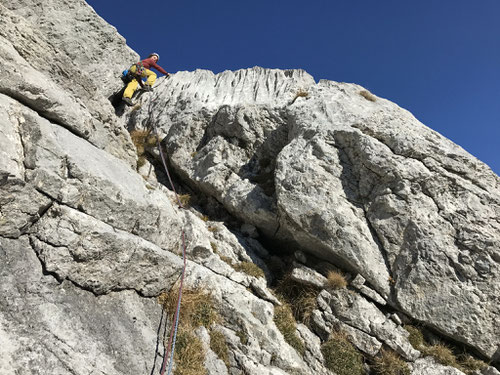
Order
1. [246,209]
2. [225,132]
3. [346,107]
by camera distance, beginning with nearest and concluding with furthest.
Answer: [246,209]
[346,107]
[225,132]

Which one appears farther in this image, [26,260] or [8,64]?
[8,64]

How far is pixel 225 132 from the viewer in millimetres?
15414

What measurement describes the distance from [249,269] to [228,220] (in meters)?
3.27

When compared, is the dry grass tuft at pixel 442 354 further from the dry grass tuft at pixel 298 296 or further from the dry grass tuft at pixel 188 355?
the dry grass tuft at pixel 188 355

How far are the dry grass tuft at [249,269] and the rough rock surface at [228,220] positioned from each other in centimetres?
28

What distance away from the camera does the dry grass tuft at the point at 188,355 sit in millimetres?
6344

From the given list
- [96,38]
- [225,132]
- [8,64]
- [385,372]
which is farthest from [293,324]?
[96,38]

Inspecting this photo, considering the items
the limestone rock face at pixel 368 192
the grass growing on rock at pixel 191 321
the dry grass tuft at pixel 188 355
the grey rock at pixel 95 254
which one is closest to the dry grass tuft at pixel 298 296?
the limestone rock face at pixel 368 192

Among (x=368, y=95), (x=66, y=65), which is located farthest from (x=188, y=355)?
(x=368, y=95)

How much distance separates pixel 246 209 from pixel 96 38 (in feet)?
38.6

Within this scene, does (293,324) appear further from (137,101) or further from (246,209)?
(137,101)

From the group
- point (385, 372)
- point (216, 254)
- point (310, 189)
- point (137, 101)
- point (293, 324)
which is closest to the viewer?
point (385, 372)

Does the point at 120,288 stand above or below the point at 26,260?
above

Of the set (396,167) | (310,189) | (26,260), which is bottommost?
(26,260)
